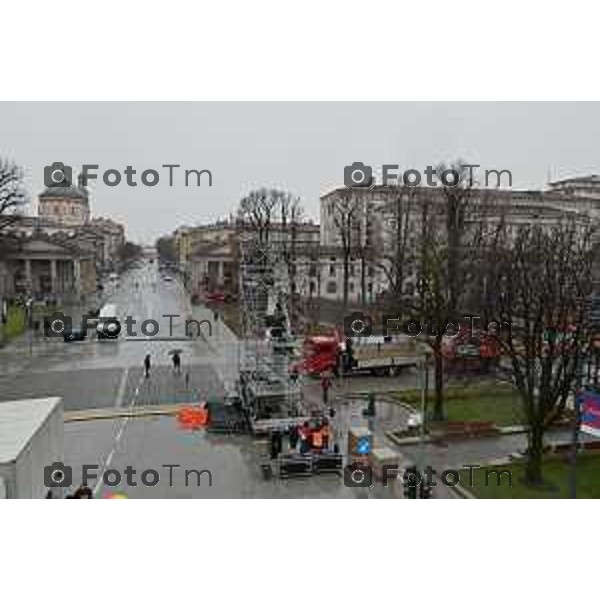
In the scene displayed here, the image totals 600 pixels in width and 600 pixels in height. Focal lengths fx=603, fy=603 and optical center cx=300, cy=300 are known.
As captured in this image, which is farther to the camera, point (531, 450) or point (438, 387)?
point (438, 387)

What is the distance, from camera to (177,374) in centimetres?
2934

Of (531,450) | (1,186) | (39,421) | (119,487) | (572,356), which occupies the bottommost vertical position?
(119,487)

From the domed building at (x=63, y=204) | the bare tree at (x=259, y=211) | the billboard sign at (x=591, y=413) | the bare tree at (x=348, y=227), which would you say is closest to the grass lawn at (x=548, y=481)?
the billboard sign at (x=591, y=413)

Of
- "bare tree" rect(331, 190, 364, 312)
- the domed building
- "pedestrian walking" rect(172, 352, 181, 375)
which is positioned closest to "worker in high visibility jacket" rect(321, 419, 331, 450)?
"pedestrian walking" rect(172, 352, 181, 375)

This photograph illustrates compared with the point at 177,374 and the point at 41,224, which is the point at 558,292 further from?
the point at 41,224

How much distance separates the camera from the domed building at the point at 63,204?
5650 inches

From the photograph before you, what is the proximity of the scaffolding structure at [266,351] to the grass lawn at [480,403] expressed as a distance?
5460mm

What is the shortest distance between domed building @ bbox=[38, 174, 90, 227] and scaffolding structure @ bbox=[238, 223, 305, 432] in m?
128

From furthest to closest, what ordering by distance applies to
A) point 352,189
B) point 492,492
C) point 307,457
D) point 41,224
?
point 41,224
point 352,189
point 307,457
point 492,492

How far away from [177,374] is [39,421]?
51.6 ft

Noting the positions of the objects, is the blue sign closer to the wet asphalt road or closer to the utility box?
the utility box

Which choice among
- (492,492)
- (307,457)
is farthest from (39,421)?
(492,492)

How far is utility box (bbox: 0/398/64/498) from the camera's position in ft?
36.6

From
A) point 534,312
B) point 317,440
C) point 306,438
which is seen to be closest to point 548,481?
point 534,312
